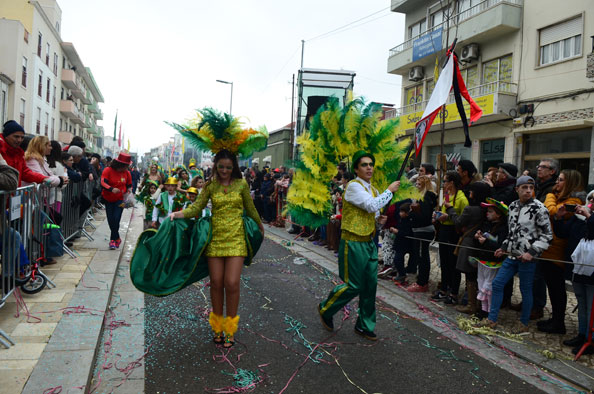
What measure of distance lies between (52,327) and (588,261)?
504 cm

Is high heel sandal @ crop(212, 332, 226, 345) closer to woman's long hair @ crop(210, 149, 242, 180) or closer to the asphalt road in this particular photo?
the asphalt road

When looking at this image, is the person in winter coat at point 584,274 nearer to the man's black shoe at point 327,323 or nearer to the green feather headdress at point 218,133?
the man's black shoe at point 327,323

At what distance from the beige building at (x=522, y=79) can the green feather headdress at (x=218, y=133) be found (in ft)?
32.3

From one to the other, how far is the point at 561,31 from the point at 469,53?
12.1 ft

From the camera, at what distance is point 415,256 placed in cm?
712

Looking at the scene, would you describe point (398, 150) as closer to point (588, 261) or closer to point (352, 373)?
point (588, 261)

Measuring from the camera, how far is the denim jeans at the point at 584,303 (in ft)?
14.4

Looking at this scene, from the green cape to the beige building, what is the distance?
10.6 meters

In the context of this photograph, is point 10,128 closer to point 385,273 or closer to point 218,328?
point 218,328

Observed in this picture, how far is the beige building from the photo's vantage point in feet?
47.1

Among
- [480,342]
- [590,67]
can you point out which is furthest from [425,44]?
[480,342]

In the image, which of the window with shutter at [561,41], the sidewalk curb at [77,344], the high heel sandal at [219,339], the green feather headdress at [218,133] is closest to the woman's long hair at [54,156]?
the sidewalk curb at [77,344]

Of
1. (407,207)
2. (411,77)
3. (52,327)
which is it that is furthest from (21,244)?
(411,77)

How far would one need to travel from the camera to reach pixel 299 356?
156 inches
